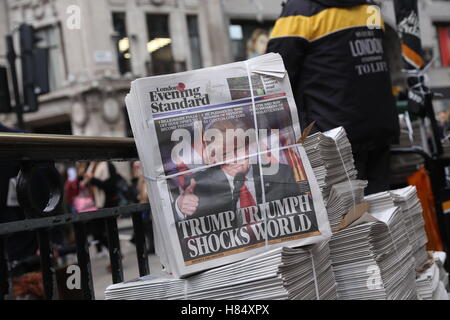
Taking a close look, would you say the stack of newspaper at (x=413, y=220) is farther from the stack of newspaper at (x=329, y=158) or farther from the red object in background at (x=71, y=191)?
the red object in background at (x=71, y=191)

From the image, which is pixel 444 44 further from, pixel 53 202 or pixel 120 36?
pixel 53 202

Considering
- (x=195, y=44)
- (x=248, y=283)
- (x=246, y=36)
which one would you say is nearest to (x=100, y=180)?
(x=248, y=283)

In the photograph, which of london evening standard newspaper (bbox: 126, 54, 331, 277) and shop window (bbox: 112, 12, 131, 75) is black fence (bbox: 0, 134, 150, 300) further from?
shop window (bbox: 112, 12, 131, 75)

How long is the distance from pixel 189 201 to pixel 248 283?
0.91ft

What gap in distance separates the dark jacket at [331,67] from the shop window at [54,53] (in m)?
15.8

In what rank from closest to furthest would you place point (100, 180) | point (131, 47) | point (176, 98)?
point (176, 98), point (100, 180), point (131, 47)

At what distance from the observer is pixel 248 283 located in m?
1.68

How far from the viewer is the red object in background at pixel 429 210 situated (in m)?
3.89

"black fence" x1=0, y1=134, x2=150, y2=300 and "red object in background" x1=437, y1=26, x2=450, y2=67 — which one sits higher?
"red object in background" x1=437, y1=26, x2=450, y2=67

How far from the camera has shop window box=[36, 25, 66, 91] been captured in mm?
18234

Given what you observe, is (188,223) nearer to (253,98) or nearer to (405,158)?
(253,98)

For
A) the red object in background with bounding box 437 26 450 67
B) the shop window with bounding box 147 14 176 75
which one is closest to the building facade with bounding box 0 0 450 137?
the shop window with bounding box 147 14 176 75

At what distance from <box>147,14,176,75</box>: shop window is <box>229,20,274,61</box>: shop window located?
2430mm

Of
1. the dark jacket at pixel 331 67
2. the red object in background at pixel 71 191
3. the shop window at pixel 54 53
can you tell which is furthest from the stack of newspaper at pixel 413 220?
the shop window at pixel 54 53
